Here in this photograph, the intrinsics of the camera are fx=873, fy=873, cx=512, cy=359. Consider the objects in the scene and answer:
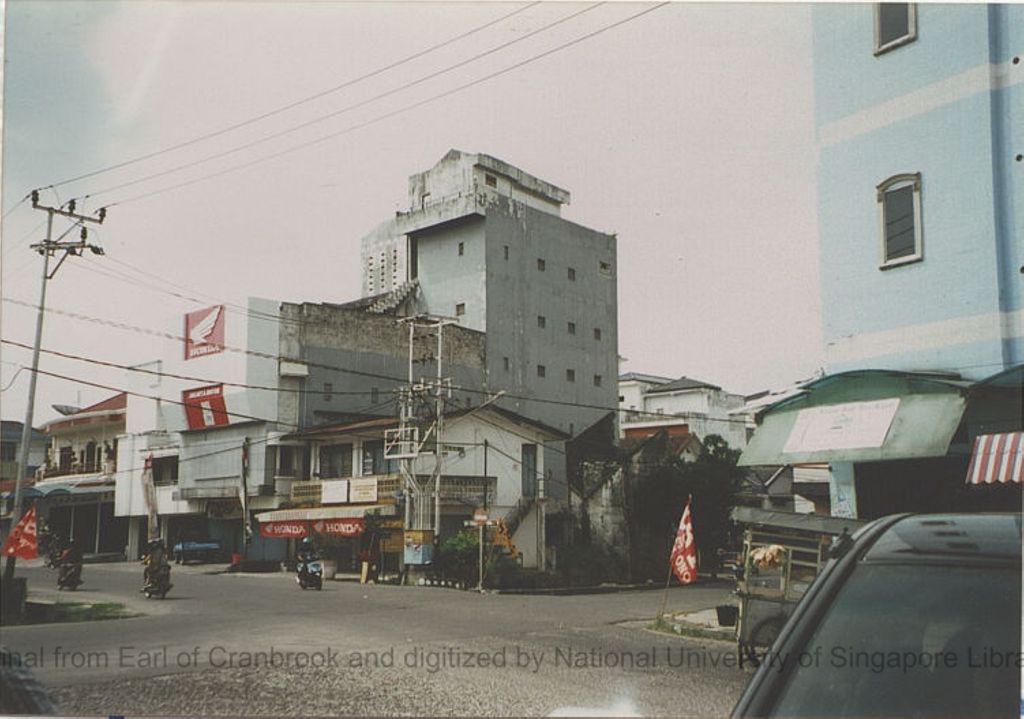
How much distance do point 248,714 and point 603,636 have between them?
148 centimetres

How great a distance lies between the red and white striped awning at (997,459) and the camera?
9.71ft

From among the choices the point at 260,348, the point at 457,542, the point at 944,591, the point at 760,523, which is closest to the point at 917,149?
the point at 760,523

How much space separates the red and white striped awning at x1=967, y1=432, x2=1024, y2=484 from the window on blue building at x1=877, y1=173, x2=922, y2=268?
2.38 ft

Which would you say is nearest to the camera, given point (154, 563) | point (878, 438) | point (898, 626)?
point (898, 626)

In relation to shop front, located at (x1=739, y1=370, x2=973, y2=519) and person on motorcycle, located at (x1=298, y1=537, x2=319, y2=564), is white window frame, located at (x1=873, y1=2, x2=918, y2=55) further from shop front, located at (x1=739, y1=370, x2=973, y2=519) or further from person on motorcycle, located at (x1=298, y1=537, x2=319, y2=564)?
person on motorcycle, located at (x1=298, y1=537, x2=319, y2=564)

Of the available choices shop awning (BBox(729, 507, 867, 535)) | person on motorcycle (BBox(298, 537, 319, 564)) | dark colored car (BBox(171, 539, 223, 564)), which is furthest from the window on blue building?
dark colored car (BBox(171, 539, 223, 564))

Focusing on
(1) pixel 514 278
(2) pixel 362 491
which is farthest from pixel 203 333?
(1) pixel 514 278

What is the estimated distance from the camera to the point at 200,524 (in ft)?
14.4

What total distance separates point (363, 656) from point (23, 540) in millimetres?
1611

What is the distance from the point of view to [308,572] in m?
4.20

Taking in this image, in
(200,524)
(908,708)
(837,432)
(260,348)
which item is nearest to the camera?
(908,708)

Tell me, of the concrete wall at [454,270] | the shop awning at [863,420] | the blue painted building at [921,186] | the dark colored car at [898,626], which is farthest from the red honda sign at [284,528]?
the dark colored car at [898,626]

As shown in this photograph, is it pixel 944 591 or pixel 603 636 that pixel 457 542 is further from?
pixel 944 591

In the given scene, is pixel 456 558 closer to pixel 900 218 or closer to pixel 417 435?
pixel 417 435
